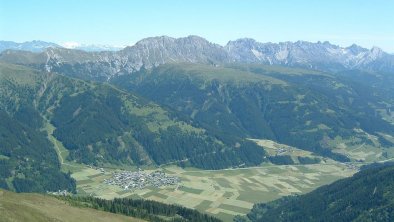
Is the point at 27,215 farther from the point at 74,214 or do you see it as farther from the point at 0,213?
the point at 74,214

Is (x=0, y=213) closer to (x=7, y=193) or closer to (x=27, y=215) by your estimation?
(x=27, y=215)

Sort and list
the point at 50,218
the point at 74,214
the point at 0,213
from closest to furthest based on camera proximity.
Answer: the point at 0,213
the point at 50,218
the point at 74,214

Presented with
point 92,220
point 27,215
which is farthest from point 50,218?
point 92,220

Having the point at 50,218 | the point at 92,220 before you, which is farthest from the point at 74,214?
the point at 50,218

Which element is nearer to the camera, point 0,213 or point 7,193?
point 0,213

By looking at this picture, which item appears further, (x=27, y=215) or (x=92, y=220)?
(x=92, y=220)

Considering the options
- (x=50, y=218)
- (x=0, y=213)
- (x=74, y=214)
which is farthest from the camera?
(x=74, y=214)

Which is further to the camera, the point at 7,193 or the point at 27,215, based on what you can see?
the point at 7,193

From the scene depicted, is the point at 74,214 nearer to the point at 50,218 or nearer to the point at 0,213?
the point at 50,218
